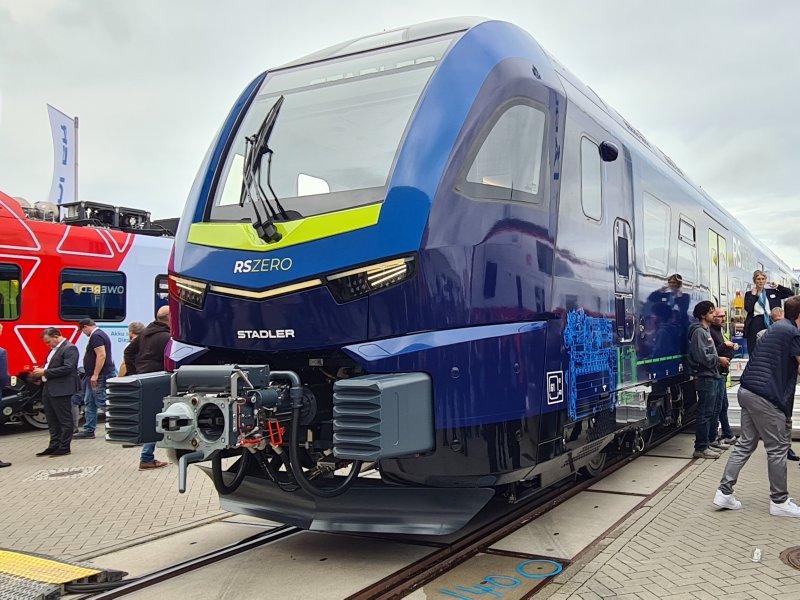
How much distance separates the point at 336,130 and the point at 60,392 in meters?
6.35

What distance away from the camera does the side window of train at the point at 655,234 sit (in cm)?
711

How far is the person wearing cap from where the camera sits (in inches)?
430

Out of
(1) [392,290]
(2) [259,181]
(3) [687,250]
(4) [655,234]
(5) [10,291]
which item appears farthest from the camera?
(5) [10,291]

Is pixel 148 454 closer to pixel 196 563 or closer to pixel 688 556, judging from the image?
pixel 196 563

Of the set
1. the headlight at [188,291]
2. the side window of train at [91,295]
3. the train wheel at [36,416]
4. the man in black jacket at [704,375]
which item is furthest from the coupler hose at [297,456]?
the train wheel at [36,416]

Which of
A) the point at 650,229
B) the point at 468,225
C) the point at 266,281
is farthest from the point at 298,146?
the point at 650,229

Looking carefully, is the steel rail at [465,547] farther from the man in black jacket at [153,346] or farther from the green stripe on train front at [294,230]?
the man in black jacket at [153,346]

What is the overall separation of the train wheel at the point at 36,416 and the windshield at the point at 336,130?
836 centimetres

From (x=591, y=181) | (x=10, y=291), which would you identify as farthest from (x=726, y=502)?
(x=10, y=291)

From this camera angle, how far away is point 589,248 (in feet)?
18.4

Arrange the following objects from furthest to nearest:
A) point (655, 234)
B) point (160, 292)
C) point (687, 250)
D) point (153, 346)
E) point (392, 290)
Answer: point (160, 292)
point (687, 250)
point (153, 346)
point (655, 234)
point (392, 290)

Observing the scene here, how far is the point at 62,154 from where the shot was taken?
22.2 metres

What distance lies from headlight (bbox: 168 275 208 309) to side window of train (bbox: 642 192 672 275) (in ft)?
13.7

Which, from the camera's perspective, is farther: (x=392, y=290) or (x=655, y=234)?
(x=655, y=234)
